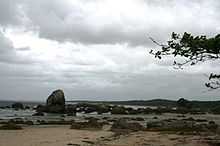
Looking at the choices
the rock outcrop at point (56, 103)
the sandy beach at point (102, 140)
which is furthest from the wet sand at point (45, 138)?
the rock outcrop at point (56, 103)

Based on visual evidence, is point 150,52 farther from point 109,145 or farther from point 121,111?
point 121,111

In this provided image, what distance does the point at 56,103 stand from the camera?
104 m

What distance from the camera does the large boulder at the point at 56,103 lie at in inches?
4045

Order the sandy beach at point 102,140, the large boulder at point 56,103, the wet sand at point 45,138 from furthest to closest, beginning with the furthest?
the large boulder at point 56,103 → the wet sand at point 45,138 → the sandy beach at point 102,140

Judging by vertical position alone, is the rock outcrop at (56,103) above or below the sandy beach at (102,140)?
above

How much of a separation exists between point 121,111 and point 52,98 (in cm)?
1989

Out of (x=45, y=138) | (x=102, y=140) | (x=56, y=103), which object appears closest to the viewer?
(x=102, y=140)

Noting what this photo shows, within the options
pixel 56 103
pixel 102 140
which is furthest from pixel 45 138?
pixel 56 103

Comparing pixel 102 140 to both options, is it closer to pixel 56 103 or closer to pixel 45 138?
pixel 45 138

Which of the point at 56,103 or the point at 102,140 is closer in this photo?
the point at 102,140

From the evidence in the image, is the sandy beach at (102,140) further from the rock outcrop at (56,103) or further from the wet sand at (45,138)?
the rock outcrop at (56,103)

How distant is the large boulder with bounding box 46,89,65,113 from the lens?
10275cm

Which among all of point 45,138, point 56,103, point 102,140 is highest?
point 56,103

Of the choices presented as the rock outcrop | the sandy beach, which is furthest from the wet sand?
the rock outcrop
